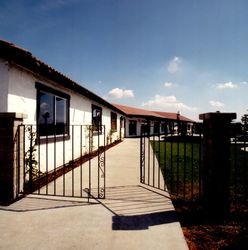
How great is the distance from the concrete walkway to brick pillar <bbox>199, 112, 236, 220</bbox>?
71 centimetres

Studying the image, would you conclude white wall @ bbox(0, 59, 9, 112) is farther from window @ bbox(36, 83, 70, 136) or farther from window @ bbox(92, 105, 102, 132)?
window @ bbox(92, 105, 102, 132)

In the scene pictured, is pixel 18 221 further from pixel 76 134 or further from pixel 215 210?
pixel 76 134

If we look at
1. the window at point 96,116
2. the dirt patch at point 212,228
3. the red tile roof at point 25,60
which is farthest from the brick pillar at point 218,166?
the window at point 96,116

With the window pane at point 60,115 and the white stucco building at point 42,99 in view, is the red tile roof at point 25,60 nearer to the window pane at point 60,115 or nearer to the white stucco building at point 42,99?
the white stucco building at point 42,99

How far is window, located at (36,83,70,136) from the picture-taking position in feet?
23.4

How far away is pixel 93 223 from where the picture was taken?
3844mm

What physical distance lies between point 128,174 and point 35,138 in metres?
2.90

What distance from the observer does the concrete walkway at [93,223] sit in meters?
3.21

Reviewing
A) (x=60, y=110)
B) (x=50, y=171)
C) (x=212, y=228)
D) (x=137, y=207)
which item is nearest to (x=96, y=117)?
(x=60, y=110)

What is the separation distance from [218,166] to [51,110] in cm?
533

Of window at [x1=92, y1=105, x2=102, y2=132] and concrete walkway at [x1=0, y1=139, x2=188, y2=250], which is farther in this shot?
window at [x1=92, y1=105, x2=102, y2=132]

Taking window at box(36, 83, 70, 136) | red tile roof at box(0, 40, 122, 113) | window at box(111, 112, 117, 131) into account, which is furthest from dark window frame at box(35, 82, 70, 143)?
window at box(111, 112, 117, 131)

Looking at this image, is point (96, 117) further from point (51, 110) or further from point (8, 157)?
point (8, 157)

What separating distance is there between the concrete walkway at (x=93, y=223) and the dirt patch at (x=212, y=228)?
17cm
